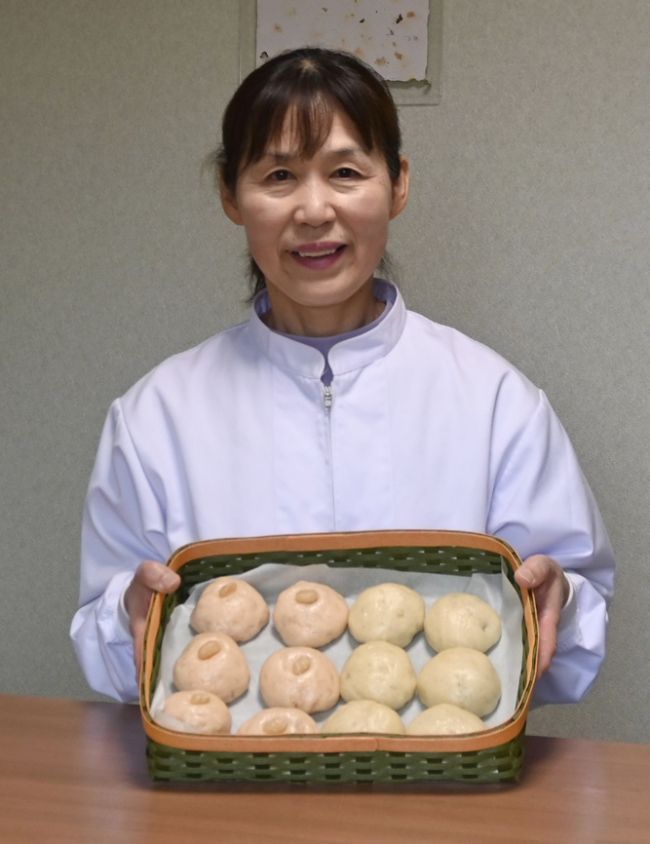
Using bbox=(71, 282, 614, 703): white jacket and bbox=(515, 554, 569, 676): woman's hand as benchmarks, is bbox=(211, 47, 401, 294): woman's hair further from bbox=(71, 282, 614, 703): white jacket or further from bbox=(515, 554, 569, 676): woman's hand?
bbox=(515, 554, 569, 676): woman's hand

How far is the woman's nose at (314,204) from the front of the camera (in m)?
1.49

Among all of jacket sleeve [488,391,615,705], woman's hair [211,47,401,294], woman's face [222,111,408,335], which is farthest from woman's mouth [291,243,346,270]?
jacket sleeve [488,391,615,705]

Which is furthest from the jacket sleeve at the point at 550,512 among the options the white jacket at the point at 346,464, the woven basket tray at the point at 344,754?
the woven basket tray at the point at 344,754

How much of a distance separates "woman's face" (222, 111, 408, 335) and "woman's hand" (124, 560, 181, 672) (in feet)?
1.62

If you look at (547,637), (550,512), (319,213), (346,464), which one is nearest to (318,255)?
(319,213)

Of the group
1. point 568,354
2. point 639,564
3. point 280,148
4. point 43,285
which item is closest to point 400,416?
point 280,148

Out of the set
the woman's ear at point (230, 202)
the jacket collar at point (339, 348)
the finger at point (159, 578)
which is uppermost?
the woman's ear at point (230, 202)

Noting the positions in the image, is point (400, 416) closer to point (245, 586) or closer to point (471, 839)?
point (245, 586)

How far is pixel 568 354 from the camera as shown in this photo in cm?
219

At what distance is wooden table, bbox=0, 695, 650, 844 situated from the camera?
971mm

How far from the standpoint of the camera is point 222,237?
7.64 feet

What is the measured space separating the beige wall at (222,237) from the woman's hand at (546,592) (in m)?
0.98

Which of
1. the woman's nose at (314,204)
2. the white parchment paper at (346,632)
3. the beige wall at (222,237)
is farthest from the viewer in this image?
the beige wall at (222,237)

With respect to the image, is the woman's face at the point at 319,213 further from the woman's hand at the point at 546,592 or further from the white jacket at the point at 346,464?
the woman's hand at the point at 546,592
